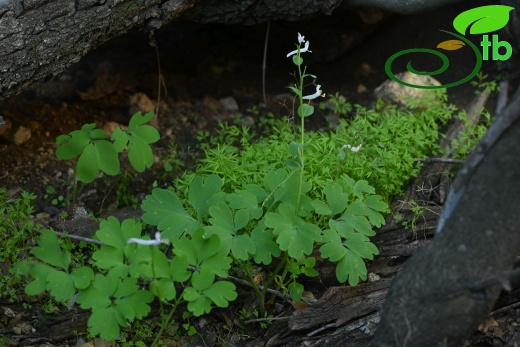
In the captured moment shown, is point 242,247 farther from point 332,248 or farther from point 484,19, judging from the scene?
point 484,19

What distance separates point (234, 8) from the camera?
12.8ft

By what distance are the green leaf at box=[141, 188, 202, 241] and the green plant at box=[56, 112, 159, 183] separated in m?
0.34

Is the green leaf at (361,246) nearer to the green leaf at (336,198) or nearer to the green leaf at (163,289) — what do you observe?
the green leaf at (336,198)

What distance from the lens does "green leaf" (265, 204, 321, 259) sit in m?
2.75

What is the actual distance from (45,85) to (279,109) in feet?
5.17

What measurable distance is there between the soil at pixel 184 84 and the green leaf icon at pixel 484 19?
588 millimetres

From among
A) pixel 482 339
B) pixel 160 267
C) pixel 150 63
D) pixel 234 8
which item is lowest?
pixel 482 339

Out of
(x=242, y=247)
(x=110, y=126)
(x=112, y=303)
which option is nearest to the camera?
(x=112, y=303)

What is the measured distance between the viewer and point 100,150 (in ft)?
10.8

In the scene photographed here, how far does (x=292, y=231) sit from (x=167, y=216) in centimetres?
55

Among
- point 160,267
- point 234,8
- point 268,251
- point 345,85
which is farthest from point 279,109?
point 160,267

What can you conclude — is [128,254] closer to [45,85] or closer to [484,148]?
[484,148]

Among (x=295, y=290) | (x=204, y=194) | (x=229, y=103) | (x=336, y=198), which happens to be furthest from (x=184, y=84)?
(x=295, y=290)

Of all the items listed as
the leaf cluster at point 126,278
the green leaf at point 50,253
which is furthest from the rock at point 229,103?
the green leaf at point 50,253
